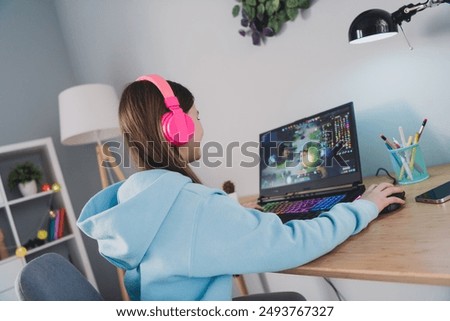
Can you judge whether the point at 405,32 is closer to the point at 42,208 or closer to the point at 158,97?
the point at 158,97

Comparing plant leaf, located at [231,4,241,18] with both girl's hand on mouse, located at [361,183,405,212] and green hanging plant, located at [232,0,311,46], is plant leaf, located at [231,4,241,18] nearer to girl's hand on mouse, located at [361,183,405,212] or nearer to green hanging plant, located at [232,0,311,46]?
green hanging plant, located at [232,0,311,46]

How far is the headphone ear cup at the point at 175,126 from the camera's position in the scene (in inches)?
36.6

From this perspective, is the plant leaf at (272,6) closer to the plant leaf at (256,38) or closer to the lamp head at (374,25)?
the plant leaf at (256,38)

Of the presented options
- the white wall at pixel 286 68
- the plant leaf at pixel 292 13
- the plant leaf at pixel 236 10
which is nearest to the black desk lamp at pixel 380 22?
the white wall at pixel 286 68

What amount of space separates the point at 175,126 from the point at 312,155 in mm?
624

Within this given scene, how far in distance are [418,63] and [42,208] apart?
2471mm

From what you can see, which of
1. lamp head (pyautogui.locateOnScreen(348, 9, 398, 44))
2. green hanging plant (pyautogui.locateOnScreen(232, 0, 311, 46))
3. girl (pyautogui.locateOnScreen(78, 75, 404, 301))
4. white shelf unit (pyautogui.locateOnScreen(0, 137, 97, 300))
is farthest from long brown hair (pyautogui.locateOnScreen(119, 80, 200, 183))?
white shelf unit (pyautogui.locateOnScreen(0, 137, 97, 300))

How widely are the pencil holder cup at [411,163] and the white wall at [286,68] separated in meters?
0.14

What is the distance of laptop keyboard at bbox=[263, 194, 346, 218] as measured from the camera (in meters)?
1.12

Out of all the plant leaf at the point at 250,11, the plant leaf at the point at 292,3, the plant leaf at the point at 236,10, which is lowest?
the plant leaf at the point at 292,3

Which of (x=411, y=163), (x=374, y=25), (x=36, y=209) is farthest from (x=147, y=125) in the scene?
(x=36, y=209)

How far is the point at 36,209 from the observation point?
2.79m

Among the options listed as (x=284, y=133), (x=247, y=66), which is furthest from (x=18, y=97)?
(x=284, y=133)
